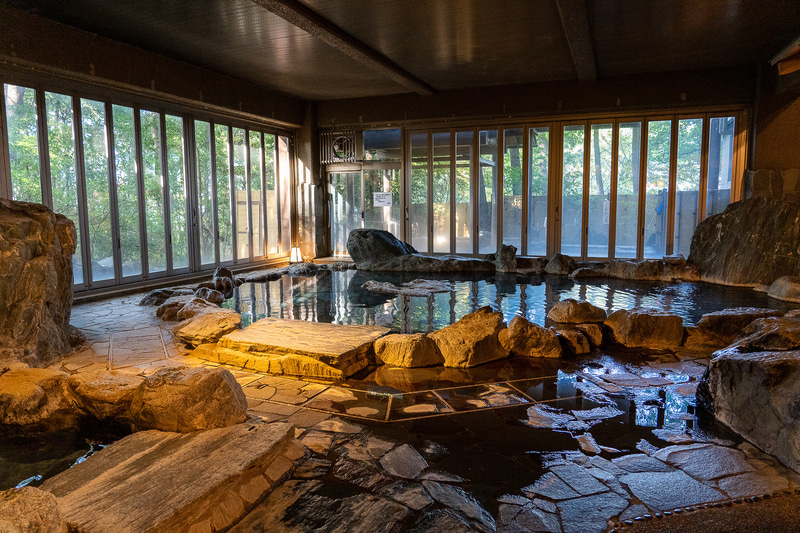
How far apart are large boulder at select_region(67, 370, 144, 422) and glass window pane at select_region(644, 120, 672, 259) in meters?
11.0

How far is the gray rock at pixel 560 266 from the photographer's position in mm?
10727

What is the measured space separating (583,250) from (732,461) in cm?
979

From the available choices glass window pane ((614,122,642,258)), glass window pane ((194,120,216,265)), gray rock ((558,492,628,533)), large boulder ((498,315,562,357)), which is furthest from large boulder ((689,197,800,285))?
glass window pane ((194,120,216,265))

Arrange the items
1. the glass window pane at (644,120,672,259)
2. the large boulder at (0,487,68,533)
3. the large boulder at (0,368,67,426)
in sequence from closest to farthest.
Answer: the large boulder at (0,487,68,533), the large boulder at (0,368,67,426), the glass window pane at (644,120,672,259)

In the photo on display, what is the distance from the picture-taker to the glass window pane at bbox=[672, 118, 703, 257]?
11.2 metres

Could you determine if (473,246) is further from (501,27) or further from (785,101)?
(785,101)

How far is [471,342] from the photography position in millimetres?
4648

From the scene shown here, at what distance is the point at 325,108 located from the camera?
44.4 feet

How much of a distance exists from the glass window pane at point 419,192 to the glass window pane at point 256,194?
3.76 metres

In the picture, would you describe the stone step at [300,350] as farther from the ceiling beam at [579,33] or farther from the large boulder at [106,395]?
the ceiling beam at [579,33]

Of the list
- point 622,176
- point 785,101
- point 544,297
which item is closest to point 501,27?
point 544,297

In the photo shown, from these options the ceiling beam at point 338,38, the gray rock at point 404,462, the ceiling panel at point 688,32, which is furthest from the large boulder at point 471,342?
the ceiling panel at point 688,32

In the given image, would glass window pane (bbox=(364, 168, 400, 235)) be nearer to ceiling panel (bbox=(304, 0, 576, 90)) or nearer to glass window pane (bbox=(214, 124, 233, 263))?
ceiling panel (bbox=(304, 0, 576, 90))

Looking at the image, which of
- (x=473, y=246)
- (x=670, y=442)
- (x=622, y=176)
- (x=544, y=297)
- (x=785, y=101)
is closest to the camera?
(x=670, y=442)
